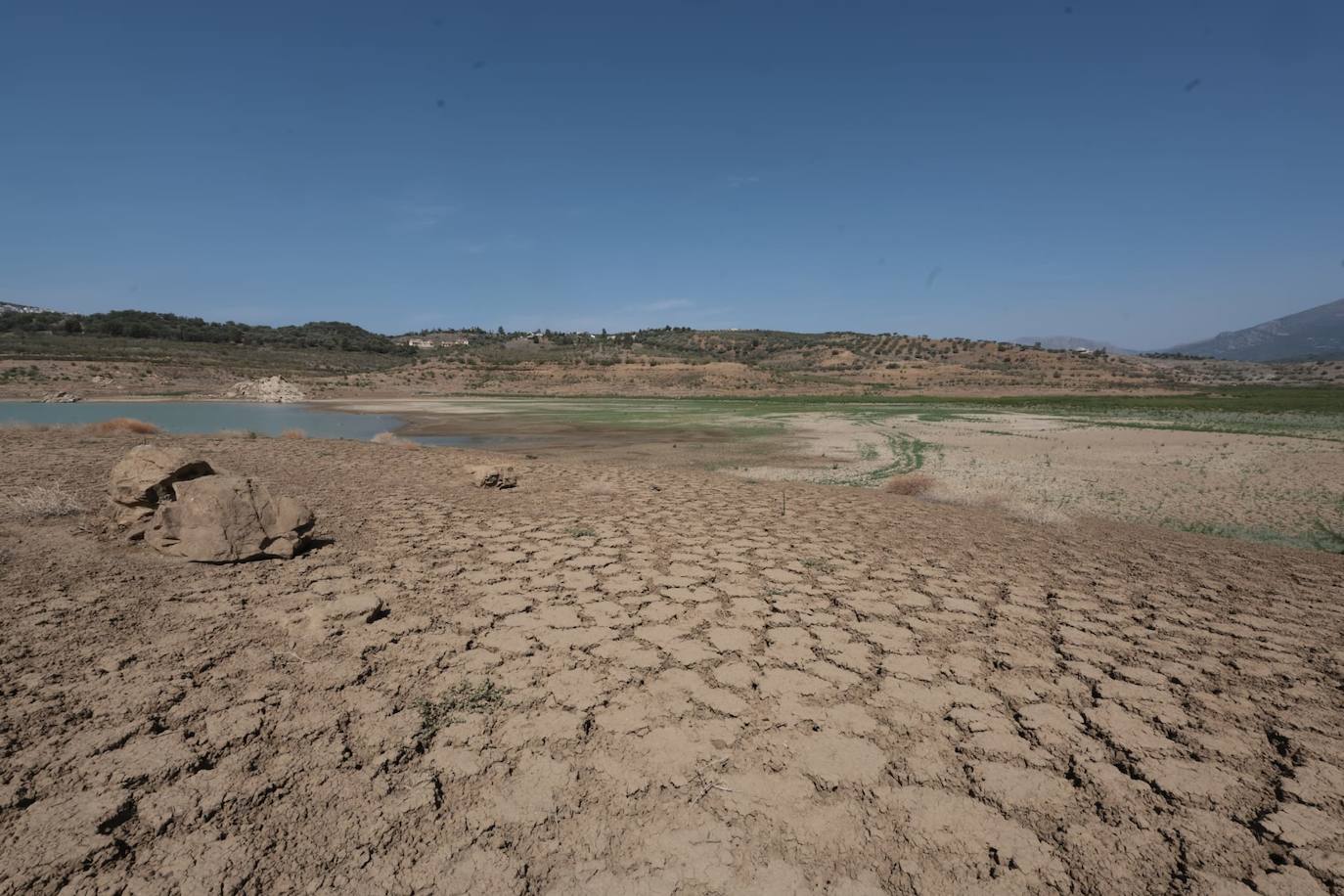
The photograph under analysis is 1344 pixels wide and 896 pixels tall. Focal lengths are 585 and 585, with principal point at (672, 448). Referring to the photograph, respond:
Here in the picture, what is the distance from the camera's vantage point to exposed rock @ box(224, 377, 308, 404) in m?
34.2

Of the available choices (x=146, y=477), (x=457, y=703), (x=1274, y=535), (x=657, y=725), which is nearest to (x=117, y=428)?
(x=146, y=477)

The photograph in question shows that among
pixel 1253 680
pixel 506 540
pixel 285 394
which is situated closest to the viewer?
pixel 1253 680

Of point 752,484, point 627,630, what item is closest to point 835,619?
point 627,630

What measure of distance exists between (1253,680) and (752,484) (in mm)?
6254

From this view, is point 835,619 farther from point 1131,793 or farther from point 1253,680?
point 1253,680

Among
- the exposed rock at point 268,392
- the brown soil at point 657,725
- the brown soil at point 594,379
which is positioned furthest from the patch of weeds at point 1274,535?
the exposed rock at point 268,392

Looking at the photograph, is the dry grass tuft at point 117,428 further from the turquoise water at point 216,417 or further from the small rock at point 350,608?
the small rock at point 350,608

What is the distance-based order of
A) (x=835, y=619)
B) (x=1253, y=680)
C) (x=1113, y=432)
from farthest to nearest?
(x=1113, y=432) → (x=835, y=619) → (x=1253, y=680)

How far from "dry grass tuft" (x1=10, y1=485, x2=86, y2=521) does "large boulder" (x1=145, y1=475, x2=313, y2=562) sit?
1632mm

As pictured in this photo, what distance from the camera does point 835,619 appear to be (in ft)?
12.2

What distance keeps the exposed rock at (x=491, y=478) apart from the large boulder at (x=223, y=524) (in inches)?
120

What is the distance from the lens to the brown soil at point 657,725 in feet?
6.01

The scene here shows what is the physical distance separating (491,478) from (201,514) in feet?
11.7

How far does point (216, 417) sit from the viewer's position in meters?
23.7
